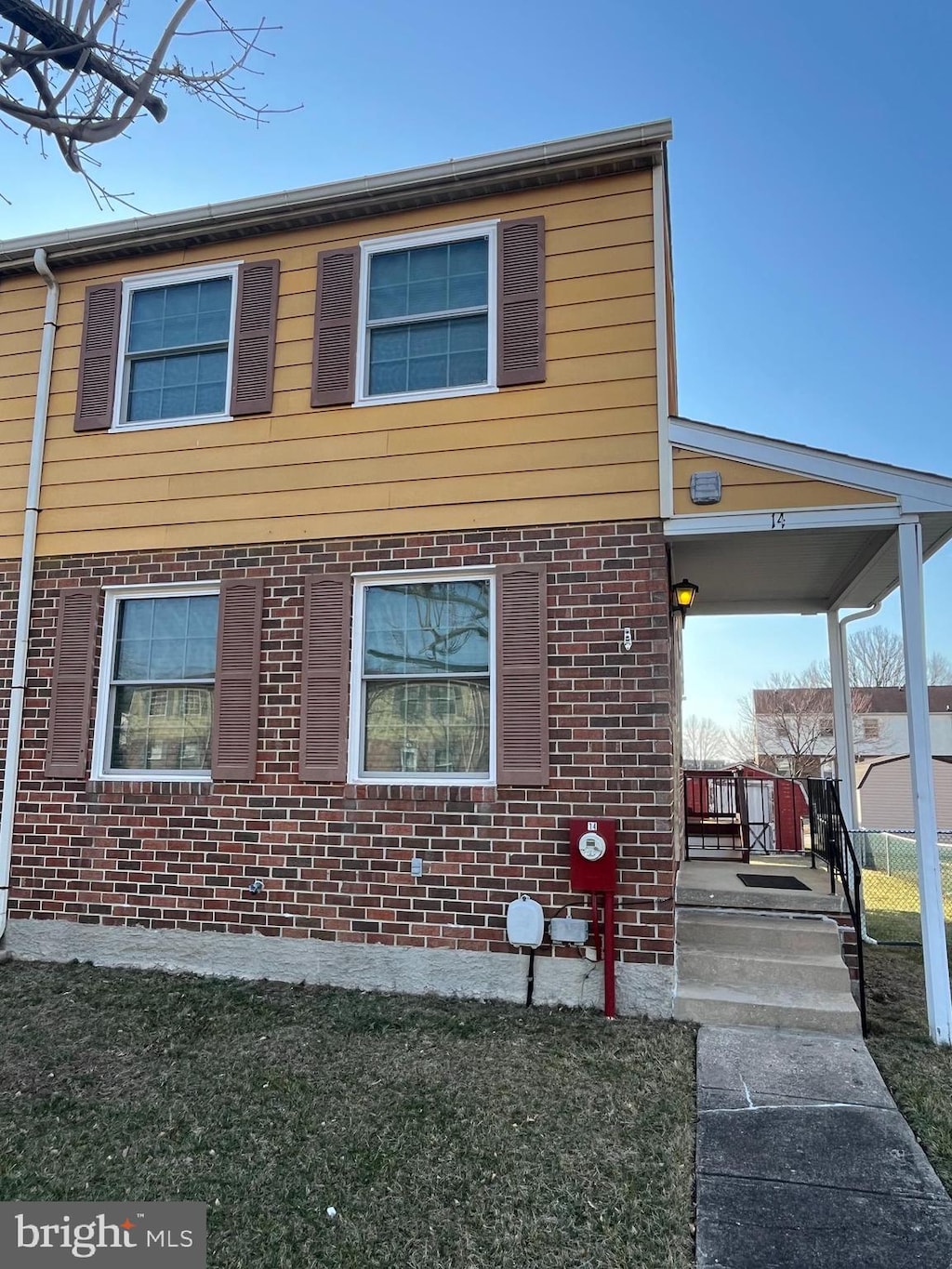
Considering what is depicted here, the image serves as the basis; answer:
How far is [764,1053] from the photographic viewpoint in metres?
4.12

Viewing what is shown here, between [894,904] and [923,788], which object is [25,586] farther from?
[894,904]

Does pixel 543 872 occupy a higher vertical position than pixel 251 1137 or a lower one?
higher

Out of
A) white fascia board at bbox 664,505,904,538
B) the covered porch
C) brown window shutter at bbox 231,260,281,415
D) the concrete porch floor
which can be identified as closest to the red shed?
the concrete porch floor

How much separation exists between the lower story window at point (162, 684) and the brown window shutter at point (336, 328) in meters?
1.76

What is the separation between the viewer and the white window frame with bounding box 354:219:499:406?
5.47 meters

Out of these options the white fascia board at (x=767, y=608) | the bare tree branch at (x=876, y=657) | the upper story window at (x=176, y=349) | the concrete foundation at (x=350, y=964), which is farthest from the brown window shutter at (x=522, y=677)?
the bare tree branch at (x=876, y=657)

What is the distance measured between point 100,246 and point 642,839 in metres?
5.98

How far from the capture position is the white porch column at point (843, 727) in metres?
6.95

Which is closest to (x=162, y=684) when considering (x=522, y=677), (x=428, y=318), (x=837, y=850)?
(x=522, y=677)

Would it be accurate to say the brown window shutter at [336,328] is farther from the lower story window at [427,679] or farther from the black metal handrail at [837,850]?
the black metal handrail at [837,850]

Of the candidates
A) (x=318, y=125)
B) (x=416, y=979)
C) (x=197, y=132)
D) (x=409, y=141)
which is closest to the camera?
(x=197, y=132)

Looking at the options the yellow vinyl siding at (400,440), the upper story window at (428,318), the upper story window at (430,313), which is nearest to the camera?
the yellow vinyl siding at (400,440)

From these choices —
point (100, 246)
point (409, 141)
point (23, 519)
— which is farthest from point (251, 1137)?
point (409, 141)

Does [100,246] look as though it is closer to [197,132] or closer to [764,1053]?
[197,132]
